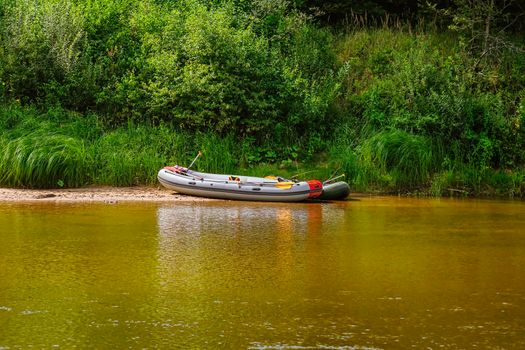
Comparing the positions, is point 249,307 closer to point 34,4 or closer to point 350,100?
point 350,100

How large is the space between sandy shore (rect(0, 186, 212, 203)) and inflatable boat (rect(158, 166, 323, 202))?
0.25m

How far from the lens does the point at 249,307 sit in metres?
8.67

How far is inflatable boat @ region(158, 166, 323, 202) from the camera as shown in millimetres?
17812

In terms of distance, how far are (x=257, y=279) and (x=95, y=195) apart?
8612mm

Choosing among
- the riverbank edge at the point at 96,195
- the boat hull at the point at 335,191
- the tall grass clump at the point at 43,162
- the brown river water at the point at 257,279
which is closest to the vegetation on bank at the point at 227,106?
the tall grass clump at the point at 43,162

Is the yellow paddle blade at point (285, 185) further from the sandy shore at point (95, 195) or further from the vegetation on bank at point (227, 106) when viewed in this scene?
the vegetation on bank at point (227, 106)

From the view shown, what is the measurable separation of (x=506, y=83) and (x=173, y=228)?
41.5 feet

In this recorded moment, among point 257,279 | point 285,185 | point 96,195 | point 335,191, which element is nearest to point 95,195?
point 96,195

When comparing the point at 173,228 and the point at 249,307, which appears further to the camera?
the point at 173,228

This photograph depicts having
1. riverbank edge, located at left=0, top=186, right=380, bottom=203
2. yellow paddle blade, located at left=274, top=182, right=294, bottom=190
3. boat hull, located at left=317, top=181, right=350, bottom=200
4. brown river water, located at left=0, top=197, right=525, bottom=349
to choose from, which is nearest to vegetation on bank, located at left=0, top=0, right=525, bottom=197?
riverbank edge, located at left=0, top=186, right=380, bottom=203

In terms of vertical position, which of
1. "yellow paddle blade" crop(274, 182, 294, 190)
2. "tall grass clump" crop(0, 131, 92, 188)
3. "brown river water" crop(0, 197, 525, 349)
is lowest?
"brown river water" crop(0, 197, 525, 349)

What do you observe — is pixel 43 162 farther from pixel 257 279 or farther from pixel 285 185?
pixel 257 279

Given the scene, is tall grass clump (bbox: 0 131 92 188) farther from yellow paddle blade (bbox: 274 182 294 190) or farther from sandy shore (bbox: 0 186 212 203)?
yellow paddle blade (bbox: 274 182 294 190)

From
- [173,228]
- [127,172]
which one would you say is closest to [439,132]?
[127,172]
